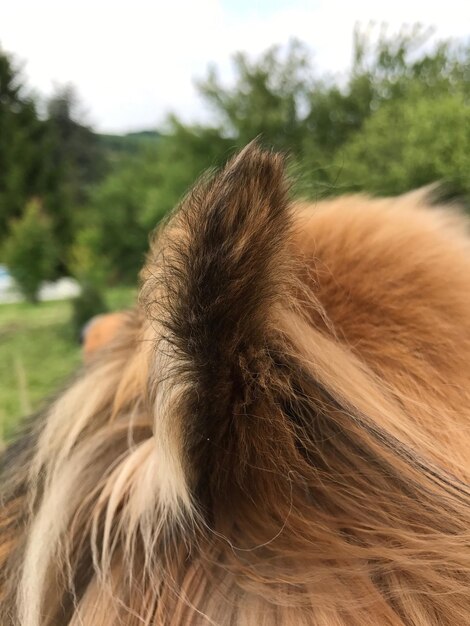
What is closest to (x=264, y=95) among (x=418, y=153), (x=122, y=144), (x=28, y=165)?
(x=418, y=153)

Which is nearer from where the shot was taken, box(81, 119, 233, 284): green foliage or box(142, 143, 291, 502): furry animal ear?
box(142, 143, 291, 502): furry animal ear

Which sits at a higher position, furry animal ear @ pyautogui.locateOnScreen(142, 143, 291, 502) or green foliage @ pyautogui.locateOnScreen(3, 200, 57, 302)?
furry animal ear @ pyautogui.locateOnScreen(142, 143, 291, 502)

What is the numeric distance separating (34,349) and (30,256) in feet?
13.4

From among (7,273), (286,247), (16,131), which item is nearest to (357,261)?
(286,247)

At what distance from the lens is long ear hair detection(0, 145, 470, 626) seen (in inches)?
11.5

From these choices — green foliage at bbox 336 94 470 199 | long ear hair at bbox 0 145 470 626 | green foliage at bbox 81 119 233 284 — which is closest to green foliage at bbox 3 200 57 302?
green foliage at bbox 81 119 233 284

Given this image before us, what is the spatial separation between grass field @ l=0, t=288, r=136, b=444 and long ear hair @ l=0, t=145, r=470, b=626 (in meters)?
1.65

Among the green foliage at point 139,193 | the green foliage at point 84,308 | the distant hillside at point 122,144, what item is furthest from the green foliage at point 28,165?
the green foliage at point 84,308

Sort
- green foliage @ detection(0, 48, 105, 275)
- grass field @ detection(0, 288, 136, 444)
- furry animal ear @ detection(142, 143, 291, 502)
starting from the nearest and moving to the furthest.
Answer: furry animal ear @ detection(142, 143, 291, 502)
grass field @ detection(0, 288, 136, 444)
green foliage @ detection(0, 48, 105, 275)

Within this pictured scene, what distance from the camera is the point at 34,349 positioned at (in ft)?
13.2

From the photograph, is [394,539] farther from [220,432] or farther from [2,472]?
[2,472]

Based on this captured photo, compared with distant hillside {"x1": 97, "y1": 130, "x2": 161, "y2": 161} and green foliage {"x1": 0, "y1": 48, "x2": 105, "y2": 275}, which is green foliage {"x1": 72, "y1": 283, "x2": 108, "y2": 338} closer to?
distant hillside {"x1": 97, "y1": 130, "x2": 161, "y2": 161}

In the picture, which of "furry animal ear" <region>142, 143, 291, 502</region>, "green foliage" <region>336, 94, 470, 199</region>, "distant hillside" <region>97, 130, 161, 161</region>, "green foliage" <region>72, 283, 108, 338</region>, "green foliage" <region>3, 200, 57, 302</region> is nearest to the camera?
"furry animal ear" <region>142, 143, 291, 502</region>

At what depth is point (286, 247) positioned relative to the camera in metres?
0.30
